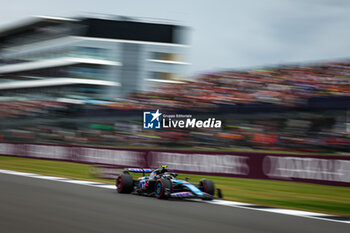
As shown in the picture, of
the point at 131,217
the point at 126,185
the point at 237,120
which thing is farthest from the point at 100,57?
the point at 131,217

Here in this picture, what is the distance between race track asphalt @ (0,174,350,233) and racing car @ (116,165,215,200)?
18 cm

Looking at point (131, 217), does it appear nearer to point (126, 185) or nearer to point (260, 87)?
point (126, 185)

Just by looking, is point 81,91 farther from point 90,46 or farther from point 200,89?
point 200,89

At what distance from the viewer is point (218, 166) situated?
1322 centimetres

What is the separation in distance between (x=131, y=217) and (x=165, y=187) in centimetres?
234

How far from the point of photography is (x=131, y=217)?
6.47 metres

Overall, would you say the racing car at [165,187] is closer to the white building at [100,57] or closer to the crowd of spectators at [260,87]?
the crowd of spectators at [260,87]

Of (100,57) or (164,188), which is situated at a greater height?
(100,57)

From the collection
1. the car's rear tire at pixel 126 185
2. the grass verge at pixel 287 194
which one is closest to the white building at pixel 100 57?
the grass verge at pixel 287 194

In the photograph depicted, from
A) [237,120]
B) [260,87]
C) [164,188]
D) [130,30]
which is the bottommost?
[164,188]

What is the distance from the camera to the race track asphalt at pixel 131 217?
18.6 ft

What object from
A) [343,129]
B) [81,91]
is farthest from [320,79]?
[81,91]

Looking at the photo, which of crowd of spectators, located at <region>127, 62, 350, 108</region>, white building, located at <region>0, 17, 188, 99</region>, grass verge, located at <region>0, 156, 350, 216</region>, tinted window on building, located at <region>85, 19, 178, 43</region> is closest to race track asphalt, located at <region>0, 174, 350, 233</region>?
grass verge, located at <region>0, 156, 350, 216</region>

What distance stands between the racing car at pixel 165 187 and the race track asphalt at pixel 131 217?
0.58 feet
